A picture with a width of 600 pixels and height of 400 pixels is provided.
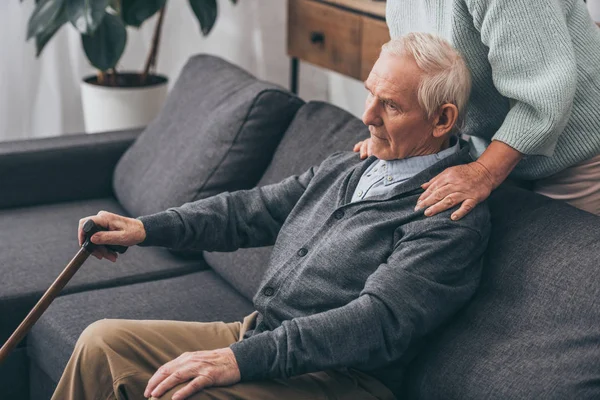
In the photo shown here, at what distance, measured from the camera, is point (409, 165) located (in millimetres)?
1738

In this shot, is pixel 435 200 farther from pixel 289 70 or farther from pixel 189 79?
pixel 289 70

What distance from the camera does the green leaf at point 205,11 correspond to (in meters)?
3.46

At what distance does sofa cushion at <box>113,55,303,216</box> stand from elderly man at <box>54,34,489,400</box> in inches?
22.0

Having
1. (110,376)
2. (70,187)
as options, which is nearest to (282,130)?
(70,187)

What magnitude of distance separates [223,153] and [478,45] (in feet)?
2.91

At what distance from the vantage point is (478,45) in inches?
70.5

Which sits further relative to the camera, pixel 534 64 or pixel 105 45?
pixel 105 45

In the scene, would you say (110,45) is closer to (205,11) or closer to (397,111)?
(205,11)

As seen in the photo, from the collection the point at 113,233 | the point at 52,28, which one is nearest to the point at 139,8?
the point at 52,28

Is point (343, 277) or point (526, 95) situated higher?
point (526, 95)

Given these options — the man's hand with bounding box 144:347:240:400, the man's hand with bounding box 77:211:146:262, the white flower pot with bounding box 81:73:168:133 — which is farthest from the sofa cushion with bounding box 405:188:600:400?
the white flower pot with bounding box 81:73:168:133

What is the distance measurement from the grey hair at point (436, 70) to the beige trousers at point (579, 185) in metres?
0.31

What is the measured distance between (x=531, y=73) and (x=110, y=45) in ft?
6.59

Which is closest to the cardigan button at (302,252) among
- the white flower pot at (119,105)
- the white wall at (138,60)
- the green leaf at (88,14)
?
the green leaf at (88,14)
